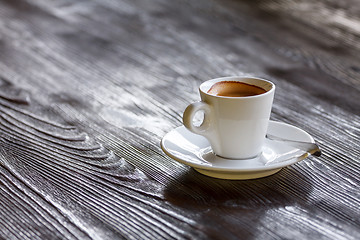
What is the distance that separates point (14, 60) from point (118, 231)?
34.4 inches

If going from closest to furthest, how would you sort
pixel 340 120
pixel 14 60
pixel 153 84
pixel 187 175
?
pixel 187 175 → pixel 340 120 → pixel 153 84 → pixel 14 60

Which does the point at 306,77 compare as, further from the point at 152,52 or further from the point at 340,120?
the point at 152,52

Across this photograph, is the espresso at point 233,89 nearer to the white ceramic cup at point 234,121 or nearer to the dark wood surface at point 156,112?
the white ceramic cup at point 234,121

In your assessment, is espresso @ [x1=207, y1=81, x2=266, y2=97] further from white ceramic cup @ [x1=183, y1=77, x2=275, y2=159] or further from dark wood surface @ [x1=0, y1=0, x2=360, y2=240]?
dark wood surface @ [x1=0, y1=0, x2=360, y2=240]

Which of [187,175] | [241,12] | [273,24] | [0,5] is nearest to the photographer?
[187,175]

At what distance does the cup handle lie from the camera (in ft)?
2.21

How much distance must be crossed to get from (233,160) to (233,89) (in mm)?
96

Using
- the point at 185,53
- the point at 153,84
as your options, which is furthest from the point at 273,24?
the point at 153,84

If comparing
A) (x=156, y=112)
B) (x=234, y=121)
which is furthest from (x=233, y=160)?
(x=156, y=112)

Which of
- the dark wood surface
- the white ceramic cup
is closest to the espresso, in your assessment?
the white ceramic cup

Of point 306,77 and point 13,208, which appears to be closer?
point 13,208

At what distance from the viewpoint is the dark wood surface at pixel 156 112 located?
61cm

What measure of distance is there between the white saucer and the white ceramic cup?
2 cm

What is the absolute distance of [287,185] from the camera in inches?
26.4
